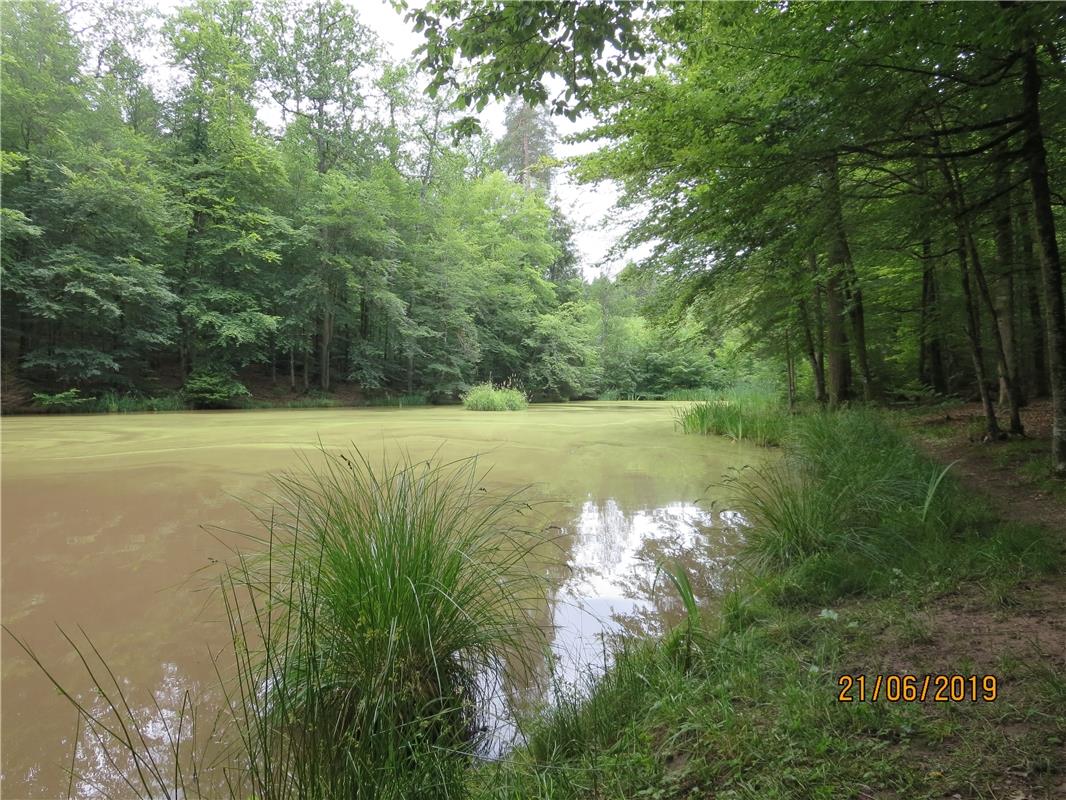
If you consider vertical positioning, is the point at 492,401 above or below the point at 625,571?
above

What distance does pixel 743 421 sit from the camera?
7.76m

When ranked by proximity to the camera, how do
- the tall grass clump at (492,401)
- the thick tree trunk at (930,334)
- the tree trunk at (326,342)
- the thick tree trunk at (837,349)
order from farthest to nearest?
the tree trunk at (326,342) → the tall grass clump at (492,401) → the thick tree trunk at (837,349) → the thick tree trunk at (930,334)

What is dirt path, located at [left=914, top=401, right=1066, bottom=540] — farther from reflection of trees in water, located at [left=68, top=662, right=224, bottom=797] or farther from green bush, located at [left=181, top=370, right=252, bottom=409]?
green bush, located at [left=181, top=370, right=252, bottom=409]

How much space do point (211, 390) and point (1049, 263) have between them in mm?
17452

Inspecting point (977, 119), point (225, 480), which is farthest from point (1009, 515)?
point (225, 480)

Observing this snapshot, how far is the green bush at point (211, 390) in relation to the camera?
15.2 metres

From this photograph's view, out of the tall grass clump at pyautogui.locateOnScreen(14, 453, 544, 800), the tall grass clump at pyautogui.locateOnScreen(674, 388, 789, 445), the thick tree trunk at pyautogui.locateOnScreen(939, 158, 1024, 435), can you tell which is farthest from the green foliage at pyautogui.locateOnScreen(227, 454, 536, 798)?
the tall grass clump at pyautogui.locateOnScreen(674, 388, 789, 445)

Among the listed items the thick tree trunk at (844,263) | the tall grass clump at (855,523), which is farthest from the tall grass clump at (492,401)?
the tall grass clump at (855,523)

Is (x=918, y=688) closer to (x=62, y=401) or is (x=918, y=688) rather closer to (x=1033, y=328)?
(x=1033, y=328)

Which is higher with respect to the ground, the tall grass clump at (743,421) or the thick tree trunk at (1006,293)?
the thick tree trunk at (1006,293)

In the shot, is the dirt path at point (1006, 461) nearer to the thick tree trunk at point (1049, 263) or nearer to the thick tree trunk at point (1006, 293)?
→ the thick tree trunk at point (1049, 263)

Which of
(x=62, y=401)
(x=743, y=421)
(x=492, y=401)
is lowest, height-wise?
(x=743, y=421)

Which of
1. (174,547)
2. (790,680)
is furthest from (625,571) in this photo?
(174,547)

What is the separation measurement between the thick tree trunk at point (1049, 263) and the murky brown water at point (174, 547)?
219 cm
